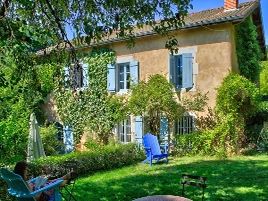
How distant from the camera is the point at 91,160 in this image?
1388 centimetres

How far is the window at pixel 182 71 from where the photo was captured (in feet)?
54.0

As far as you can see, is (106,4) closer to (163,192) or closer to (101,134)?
(163,192)

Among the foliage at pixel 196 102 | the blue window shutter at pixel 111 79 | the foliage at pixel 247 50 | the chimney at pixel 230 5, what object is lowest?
the foliage at pixel 196 102

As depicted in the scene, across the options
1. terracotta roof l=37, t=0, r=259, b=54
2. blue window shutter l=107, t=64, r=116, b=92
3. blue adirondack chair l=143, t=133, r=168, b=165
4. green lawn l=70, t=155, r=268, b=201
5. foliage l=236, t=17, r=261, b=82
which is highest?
terracotta roof l=37, t=0, r=259, b=54

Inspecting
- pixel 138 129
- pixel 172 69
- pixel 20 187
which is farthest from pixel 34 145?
pixel 20 187

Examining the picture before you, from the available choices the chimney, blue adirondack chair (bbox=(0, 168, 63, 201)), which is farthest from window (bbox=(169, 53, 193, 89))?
blue adirondack chair (bbox=(0, 168, 63, 201))

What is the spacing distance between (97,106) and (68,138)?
2.68 meters

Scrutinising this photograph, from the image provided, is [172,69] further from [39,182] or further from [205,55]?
[39,182]

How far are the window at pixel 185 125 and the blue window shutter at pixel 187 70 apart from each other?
1.28 m

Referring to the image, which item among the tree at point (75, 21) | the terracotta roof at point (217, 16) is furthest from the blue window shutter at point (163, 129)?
the tree at point (75, 21)

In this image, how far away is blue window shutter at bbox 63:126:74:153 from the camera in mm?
20297

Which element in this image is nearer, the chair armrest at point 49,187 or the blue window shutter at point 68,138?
the chair armrest at point 49,187

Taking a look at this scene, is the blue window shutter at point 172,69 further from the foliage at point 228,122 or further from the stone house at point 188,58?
the foliage at point 228,122

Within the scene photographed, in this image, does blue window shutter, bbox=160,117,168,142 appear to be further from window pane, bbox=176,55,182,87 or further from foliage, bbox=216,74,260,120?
foliage, bbox=216,74,260,120
